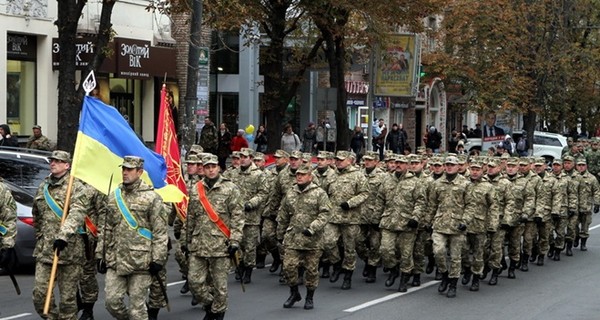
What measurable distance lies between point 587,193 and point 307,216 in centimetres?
882

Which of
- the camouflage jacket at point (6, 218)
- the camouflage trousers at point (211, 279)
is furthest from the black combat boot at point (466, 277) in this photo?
the camouflage jacket at point (6, 218)

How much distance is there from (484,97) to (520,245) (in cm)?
2076

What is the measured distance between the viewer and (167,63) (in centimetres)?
3359

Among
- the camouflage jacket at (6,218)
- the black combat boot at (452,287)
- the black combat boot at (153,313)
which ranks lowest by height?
the black combat boot at (452,287)

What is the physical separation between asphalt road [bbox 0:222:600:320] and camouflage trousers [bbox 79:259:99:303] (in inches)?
24.3

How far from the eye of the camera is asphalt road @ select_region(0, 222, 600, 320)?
13.5 m

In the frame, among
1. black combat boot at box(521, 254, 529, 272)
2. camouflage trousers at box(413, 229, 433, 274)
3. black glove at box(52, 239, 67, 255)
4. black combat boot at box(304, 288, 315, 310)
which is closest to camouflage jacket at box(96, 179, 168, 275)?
black glove at box(52, 239, 67, 255)

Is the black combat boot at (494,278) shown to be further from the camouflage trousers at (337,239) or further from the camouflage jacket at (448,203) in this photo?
the camouflage trousers at (337,239)

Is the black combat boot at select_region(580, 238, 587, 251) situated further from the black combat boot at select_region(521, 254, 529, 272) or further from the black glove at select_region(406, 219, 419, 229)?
the black glove at select_region(406, 219, 419, 229)

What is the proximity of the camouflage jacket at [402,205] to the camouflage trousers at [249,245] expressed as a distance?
1.71m

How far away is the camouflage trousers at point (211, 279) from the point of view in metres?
12.2

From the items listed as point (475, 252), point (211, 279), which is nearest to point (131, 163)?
point (211, 279)

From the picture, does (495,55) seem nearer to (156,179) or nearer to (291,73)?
(291,73)

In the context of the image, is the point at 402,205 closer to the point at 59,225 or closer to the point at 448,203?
the point at 448,203
